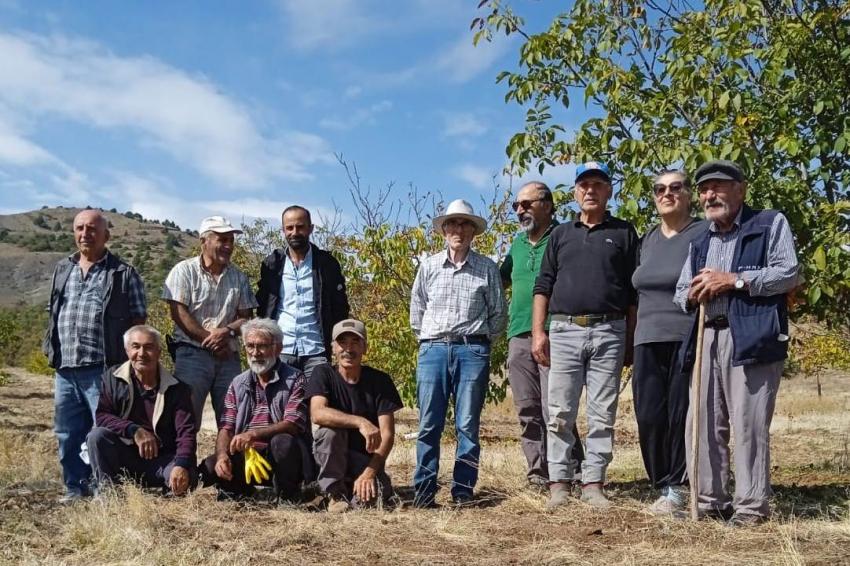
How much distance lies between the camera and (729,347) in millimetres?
4691

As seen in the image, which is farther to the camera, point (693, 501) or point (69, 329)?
point (69, 329)

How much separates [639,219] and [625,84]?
1141 millimetres

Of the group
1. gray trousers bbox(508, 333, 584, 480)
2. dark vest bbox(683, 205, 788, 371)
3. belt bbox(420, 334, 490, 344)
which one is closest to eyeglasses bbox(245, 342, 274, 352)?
belt bbox(420, 334, 490, 344)

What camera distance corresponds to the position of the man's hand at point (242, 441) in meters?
5.57

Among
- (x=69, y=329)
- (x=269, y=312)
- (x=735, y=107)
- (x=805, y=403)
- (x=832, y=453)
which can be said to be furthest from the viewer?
(x=805, y=403)

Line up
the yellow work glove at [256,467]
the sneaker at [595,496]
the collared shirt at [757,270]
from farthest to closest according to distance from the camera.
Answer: the yellow work glove at [256,467], the sneaker at [595,496], the collared shirt at [757,270]

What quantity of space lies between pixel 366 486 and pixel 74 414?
2166mm

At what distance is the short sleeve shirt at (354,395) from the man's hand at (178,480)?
0.96 m

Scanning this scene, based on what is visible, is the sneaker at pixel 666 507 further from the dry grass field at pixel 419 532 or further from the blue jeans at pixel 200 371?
the blue jeans at pixel 200 371

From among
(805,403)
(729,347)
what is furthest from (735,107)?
(805,403)

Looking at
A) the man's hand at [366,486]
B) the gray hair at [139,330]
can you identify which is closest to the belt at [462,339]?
the man's hand at [366,486]

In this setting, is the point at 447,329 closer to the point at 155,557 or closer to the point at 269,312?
the point at 269,312

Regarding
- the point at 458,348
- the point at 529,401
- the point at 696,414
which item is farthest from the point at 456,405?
the point at 696,414

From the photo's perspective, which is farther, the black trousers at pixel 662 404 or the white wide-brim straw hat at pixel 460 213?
the white wide-brim straw hat at pixel 460 213
